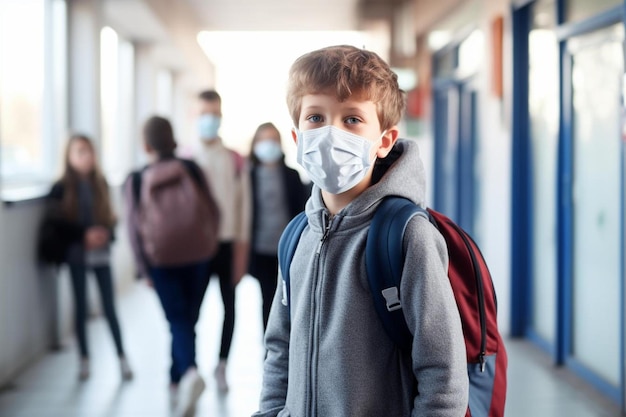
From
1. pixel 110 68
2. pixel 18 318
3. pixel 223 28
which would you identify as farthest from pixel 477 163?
pixel 223 28

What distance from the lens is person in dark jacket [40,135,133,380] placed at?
15.2ft

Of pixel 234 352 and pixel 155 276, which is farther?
pixel 234 352

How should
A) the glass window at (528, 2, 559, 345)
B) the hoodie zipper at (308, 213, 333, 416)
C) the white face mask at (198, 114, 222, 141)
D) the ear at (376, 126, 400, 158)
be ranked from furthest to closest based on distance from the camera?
1. the glass window at (528, 2, 559, 345)
2. the white face mask at (198, 114, 222, 141)
3. the ear at (376, 126, 400, 158)
4. the hoodie zipper at (308, 213, 333, 416)

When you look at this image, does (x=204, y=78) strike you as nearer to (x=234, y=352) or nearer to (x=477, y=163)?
(x=477, y=163)

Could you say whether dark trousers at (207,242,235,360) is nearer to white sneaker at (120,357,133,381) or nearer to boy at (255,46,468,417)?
white sneaker at (120,357,133,381)

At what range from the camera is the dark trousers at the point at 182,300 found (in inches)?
150

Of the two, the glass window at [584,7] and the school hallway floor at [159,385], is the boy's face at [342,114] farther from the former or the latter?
the glass window at [584,7]

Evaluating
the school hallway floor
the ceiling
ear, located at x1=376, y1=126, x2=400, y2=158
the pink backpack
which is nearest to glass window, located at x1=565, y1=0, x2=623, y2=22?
the school hallway floor

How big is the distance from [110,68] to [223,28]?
5306mm

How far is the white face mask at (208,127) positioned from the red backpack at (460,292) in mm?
2921

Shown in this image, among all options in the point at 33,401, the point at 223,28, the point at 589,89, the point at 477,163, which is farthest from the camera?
the point at 223,28

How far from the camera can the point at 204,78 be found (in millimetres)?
15516

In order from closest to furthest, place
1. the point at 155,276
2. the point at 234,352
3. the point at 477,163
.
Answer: the point at 155,276 < the point at 234,352 < the point at 477,163

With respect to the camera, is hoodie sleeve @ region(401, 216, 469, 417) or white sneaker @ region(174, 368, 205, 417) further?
white sneaker @ region(174, 368, 205, 417)
